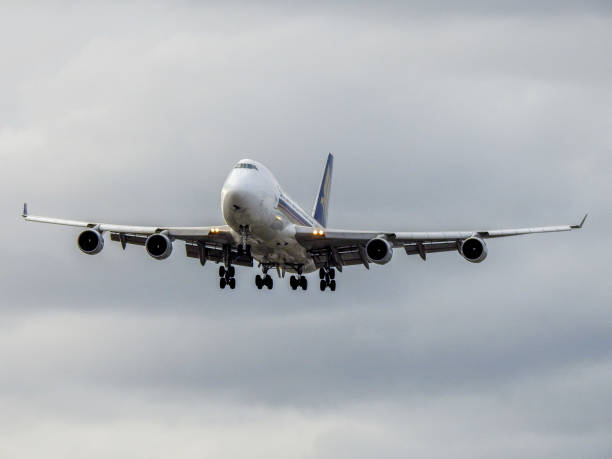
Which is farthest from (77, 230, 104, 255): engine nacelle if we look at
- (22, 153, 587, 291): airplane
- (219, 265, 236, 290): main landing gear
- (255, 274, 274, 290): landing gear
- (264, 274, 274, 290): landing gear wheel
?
(264, 274, 274, 290): landing gear wheel

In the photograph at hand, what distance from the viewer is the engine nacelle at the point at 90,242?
7844cm

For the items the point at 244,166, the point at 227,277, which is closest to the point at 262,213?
the point at 244,166

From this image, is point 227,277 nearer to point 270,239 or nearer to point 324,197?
point 270,239

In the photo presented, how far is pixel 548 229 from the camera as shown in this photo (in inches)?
3002

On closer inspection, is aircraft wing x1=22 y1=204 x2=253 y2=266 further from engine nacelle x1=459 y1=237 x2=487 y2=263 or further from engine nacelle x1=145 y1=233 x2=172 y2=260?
engine nacelle x1=459 y1=237 x2=487 y2=263

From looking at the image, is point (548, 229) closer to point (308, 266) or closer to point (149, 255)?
point (308, 266)

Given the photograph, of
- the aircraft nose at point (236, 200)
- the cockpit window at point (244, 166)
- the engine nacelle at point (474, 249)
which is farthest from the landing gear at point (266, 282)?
the engine nacelle at point (474, 249)

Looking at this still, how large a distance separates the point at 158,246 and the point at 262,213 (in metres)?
7.89

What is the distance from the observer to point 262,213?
7356 cm

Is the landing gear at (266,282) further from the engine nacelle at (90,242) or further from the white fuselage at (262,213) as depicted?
the engine nacelle at (90,242)

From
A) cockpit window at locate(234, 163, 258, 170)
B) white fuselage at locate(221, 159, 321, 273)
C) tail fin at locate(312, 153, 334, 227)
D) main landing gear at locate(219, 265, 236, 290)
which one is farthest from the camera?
tail fin at locate(312, 153, 334, 227)

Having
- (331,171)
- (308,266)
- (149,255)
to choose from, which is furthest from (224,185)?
(331,171)

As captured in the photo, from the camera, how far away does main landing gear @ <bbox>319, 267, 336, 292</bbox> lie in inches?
3388

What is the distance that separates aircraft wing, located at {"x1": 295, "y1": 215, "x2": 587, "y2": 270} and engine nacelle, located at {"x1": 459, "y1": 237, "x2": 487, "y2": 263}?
1.61 ft
